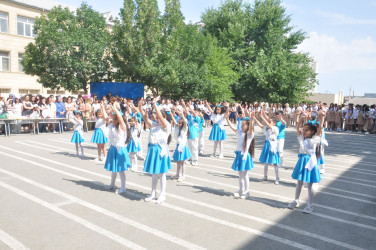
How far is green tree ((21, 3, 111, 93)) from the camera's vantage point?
70.1ft

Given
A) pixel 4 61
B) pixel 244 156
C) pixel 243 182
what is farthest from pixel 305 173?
pixel 4 61

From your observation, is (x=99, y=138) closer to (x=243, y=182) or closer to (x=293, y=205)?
(x=243, y=182)

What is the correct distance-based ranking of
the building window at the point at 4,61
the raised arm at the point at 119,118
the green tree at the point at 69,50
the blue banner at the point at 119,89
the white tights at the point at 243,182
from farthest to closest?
the building window at the point at 4,61 → the blue banner at the point at 119,89 → the green tree at the point at 69,50 → the white tights at the point at 243,182 → the raised arm at the point at 119,118

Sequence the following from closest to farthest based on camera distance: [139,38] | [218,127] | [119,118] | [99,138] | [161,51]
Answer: [119,118] < [99,138] < [218,127] < [139,38] < [161,51]

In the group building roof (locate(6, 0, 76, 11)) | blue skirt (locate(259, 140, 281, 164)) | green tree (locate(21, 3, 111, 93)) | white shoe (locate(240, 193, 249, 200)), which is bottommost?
white shoe (locate(240, 193, 249, 200))

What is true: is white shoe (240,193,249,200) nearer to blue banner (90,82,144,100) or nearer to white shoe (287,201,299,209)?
white shoe (287,201,299,209)

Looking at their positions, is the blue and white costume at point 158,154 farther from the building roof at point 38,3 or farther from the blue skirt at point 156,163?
the building roof at point 38,3

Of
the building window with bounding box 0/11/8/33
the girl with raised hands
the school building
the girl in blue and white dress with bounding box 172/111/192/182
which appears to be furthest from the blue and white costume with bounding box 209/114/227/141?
the building window with bounding box 0/11/8/33

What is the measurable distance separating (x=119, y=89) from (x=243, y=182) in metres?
16.7

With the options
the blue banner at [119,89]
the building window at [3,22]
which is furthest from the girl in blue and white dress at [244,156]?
the building window at [3,22]

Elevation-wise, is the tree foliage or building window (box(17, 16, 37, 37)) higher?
building window (box(17, 16, 37, 37))

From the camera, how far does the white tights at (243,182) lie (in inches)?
266

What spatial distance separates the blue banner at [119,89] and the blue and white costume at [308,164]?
17168 millimetres

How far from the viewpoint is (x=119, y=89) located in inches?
864
